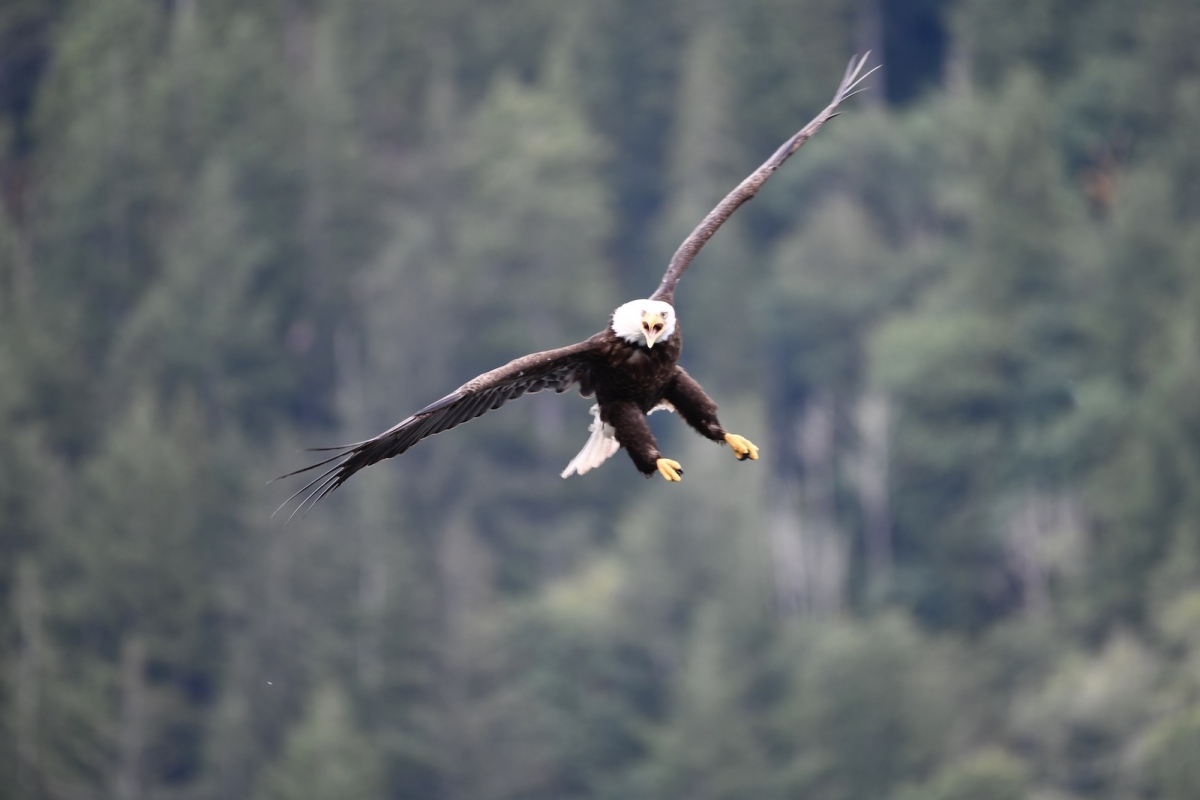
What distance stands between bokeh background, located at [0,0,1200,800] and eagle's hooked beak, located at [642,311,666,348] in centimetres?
2012

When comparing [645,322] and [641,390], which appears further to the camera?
[641,390]

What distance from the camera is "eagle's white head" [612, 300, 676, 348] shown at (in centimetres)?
980

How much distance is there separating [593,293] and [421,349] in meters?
4.40

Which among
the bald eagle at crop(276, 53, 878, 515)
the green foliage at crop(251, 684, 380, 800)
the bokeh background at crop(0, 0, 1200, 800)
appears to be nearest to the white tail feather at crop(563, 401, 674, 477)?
the bald eagle at crop(276, 53, 878, 515)

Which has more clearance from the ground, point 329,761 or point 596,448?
point 329,761

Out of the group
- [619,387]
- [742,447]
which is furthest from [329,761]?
[619,387]

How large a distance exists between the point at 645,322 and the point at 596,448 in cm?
164

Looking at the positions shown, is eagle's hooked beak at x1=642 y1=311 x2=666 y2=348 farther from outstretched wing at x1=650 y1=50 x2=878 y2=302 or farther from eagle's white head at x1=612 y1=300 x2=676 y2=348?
outstretched wing at x1=650 y1=50 x2=878 y2=302

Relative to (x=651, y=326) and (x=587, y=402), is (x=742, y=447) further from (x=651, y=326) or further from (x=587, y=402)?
(x=587, y=402)

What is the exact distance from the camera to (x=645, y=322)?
9812mm

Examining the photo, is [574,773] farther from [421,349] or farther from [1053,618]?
[421,349]

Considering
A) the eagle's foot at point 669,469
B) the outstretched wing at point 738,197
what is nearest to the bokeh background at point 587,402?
the outstretched wing at point 738,197

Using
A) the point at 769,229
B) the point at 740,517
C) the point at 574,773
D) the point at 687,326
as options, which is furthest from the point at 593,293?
the point at 574,773

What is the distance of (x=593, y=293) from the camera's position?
47031 mm
